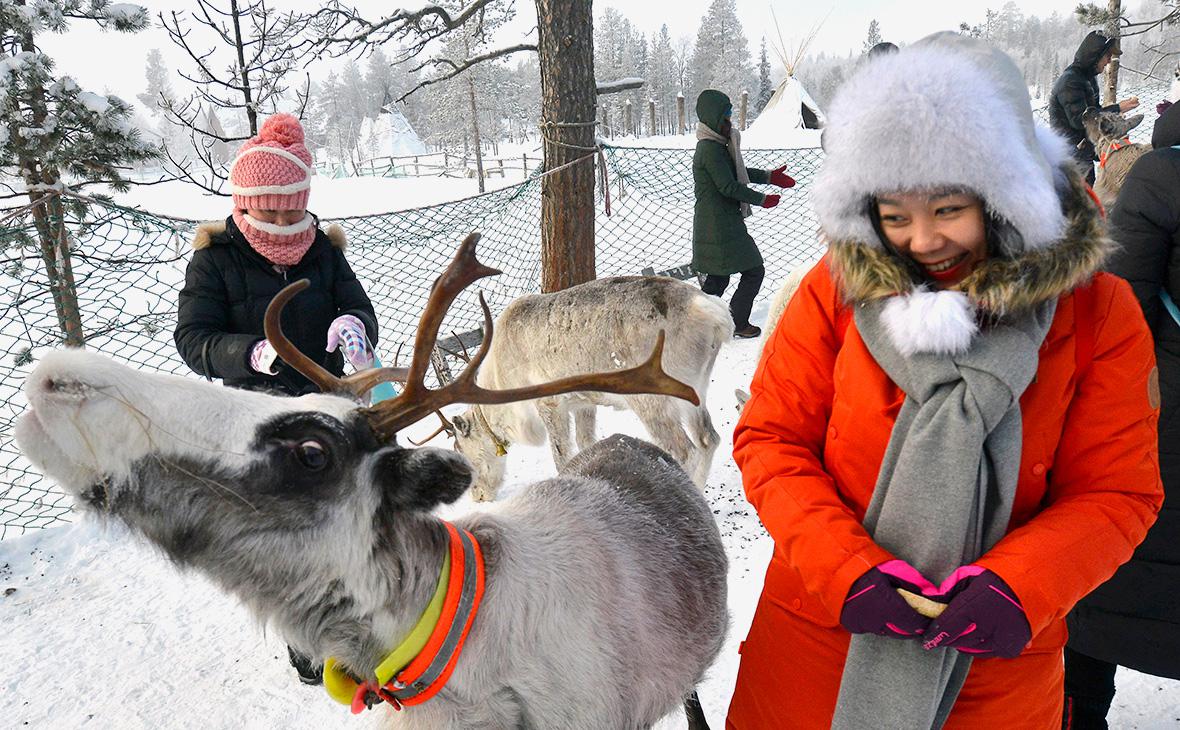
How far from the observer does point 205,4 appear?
5.57 meters

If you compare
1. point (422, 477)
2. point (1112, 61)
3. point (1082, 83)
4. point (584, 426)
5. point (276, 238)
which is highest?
point (1112, 61)

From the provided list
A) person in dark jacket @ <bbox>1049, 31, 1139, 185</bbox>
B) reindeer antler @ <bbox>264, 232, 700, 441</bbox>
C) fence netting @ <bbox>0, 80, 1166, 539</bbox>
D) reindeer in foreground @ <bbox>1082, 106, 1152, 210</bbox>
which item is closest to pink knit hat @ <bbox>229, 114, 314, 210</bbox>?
fence netting @ <bbox>0, 80, 1166, 539</bbox>

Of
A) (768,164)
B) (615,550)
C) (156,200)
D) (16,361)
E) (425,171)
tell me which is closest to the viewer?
(615,550)

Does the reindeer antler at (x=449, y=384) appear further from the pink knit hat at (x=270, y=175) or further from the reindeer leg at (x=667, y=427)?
the reindeer leg at (x=667, y=427)

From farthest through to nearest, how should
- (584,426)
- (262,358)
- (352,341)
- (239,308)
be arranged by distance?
(584,426) → (239,308) → (352,341) → (262,358)

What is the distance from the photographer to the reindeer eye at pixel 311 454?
1.42 meters

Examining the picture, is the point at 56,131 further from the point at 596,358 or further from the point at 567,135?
the point at 596,358

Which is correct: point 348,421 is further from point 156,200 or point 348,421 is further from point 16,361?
point 156,200

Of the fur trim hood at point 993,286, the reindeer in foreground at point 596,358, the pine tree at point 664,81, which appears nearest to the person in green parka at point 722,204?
the reindeer in foreground at point 596,358

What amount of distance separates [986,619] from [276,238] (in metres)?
2.54

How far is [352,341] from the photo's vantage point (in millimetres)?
2459

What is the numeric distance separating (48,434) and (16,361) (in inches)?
147

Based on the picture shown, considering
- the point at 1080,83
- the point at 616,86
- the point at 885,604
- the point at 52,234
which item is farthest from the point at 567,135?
the point at 1080,83

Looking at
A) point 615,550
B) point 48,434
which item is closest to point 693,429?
point 615,550
